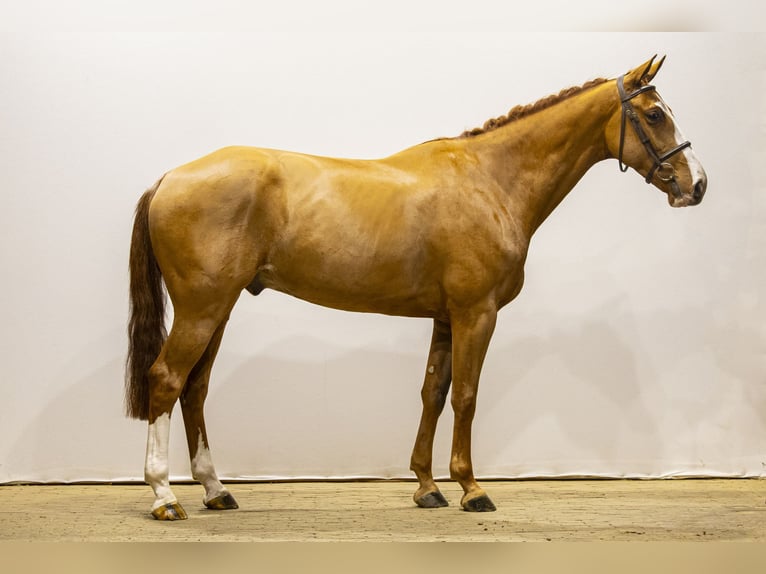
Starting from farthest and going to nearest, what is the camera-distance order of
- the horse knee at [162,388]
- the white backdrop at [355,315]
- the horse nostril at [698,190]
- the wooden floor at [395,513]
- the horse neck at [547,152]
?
the white backdrop at [355,315] < the horse neck at [547,152] < the horse nostril at [698,190] < the horse knee at [162,388] < the wooden floor at [395,513]

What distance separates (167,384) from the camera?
12.6 feet

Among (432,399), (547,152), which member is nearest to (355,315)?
(432,399)

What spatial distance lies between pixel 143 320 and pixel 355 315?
155 cm

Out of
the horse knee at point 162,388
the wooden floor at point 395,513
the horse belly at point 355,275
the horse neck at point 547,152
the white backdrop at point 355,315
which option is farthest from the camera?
the white backdrop at point 355,315

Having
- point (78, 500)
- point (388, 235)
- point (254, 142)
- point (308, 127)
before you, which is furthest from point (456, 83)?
point (78, 500)

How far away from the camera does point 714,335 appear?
536 cm

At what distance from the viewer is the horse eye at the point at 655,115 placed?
4105mm

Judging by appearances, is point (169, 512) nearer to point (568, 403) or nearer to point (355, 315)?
point (355, 315)

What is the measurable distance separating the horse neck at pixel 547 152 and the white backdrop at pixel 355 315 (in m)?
1.04

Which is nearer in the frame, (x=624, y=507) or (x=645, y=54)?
(x=624, y=507)

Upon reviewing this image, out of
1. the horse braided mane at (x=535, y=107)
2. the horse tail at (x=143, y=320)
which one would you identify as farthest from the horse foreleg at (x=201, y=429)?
the horse braided mane at (x=535, y=107)

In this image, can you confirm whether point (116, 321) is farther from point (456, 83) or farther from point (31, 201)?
point (456, 83)

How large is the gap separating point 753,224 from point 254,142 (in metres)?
3.23

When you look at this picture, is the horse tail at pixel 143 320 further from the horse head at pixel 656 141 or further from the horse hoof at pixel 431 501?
the horse head at pixel 656 141
